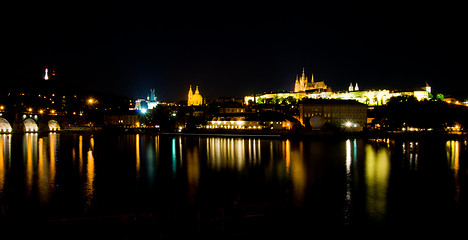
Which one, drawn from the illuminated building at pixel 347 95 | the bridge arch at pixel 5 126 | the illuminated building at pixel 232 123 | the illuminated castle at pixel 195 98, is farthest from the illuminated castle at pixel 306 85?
the bridge arch at pixel 5 126

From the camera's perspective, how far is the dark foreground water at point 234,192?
21.4 ft

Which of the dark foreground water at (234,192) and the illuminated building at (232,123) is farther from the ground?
the illuminated building at (232,123)

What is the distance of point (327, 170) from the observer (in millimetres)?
13352

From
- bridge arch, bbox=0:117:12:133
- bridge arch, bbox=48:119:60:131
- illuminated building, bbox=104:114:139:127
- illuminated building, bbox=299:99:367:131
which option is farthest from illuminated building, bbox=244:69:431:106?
bridge arch, bbox=0:117:12:133

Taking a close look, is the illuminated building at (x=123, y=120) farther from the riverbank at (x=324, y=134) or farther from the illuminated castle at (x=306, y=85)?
the illuminated castle at (x=306, y=85)

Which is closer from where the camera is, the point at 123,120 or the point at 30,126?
the point at 30,126

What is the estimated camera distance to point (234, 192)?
9.61m

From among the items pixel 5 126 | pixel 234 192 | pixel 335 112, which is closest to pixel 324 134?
pixel 335 112

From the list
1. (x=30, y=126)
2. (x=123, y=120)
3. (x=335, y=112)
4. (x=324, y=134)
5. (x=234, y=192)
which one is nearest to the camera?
(x=234, y=192)

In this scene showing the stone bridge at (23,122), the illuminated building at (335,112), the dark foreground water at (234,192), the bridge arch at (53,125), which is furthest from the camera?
the bridge arch at (53,125)

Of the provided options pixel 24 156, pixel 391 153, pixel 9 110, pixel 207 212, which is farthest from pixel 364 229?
pixel 9 110

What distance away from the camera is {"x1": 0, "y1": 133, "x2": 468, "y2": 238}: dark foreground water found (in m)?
6.51

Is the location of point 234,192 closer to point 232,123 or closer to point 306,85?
point 232,123

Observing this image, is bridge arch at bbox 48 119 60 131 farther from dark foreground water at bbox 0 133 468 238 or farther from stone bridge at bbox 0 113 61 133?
dark foreground water at bbox 0 133 468 238
